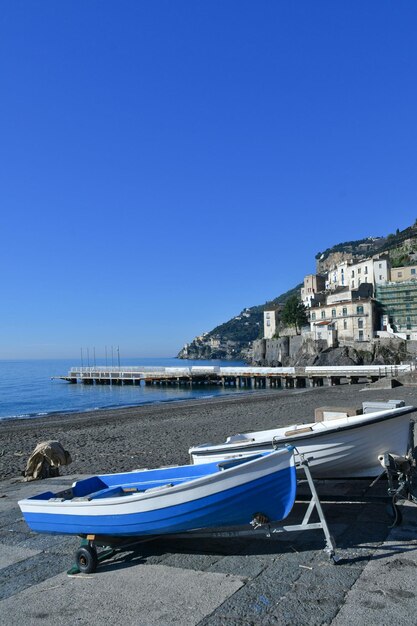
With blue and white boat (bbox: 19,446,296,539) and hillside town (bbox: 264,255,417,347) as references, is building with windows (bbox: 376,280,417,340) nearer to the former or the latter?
hillside town (bbox: 264,255,417,347)

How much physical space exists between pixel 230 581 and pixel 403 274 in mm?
90673

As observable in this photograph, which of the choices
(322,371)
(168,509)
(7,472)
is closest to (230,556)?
(168,509)

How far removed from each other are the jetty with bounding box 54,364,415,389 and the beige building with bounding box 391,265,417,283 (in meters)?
A: 35.4

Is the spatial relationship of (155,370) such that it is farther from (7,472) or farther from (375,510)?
(375,510)

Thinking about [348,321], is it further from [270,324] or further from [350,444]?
[350,444]

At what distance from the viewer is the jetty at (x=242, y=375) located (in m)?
55.6

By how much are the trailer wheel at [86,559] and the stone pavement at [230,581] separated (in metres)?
0.08

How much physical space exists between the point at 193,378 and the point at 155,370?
9834 mm

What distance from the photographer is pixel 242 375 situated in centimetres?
6831

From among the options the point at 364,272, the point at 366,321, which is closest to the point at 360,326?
the point at 366,321

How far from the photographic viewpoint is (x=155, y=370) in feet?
Result: 259

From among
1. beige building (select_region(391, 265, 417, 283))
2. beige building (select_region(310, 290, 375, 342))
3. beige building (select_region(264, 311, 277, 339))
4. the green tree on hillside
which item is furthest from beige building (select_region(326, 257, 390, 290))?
beige building (select_region(264, 311, 277, 339))

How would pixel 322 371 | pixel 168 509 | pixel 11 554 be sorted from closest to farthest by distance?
pixel 168 509 → pixel 11 554 → pixel 322 371

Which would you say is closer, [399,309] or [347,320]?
[399,309]
